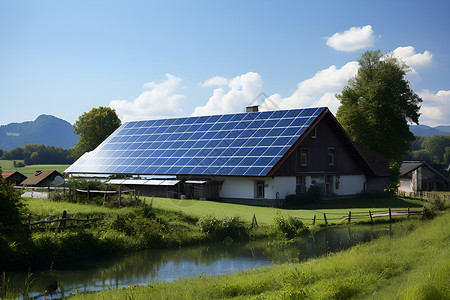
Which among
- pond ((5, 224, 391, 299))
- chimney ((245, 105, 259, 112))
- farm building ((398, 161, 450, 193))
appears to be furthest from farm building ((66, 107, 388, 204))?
farm building ((398, 161, 450, 193))

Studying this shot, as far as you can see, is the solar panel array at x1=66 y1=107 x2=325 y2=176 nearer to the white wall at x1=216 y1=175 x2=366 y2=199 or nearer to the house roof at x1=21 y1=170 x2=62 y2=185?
the white wall at x1=216 y1=175 x2=366 y2=199

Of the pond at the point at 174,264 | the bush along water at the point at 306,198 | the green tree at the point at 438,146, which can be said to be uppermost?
the green tree at the point at 438,146

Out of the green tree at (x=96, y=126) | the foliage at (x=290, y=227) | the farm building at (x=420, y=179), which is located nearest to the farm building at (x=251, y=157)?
the foliage at (x=290, y=227)

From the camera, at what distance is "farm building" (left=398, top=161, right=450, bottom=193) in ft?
254

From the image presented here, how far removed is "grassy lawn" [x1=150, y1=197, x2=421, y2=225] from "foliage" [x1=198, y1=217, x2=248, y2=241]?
1.38 metres

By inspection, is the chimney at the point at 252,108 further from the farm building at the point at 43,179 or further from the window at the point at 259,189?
the farm building at the point at 43,179

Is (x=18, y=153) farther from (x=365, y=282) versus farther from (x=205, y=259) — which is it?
(x=365, y=282)

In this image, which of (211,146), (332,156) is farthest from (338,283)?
(332,156)

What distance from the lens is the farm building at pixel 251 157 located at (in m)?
40.6

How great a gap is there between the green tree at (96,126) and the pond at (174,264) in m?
60.6

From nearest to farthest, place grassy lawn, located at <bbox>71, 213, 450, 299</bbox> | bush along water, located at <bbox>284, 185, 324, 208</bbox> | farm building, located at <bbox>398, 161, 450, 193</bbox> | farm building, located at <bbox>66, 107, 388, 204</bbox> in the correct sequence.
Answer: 1. grassy lawn, located at <bbox>71, 213, 450, 299</bbox>
2. bush along water, located at <bbox>284, 185, 324, 208</bbox>
3. farm building, located at <bbox>66, 107, 388, 204</bbox>
4. farm building, located at <bbox>398, 161, 450, 193</bbox>

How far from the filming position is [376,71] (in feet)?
204

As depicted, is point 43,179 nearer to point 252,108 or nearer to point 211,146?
point 211,146

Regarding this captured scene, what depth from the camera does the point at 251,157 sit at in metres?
41.2
